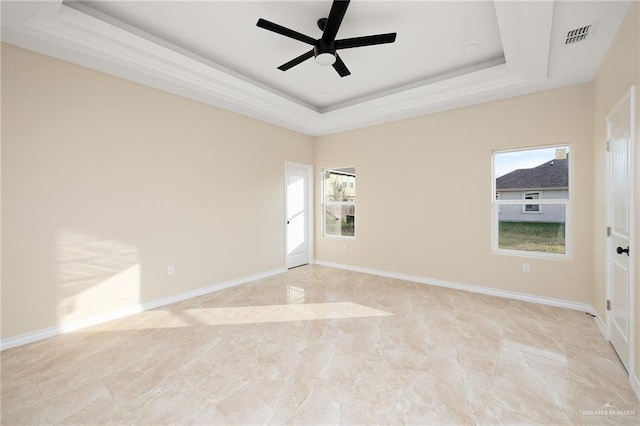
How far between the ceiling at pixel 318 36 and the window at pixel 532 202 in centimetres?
89

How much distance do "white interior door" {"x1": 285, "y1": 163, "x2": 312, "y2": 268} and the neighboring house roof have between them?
3463mm

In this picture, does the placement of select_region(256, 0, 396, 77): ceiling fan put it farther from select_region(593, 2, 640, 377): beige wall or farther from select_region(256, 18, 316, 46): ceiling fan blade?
select_region(593, 2, 640, 377): beige wall

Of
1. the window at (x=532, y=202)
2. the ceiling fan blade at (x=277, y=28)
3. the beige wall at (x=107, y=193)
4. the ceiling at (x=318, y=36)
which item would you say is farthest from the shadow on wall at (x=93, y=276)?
the window at (x=532, y=202)

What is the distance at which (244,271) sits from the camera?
4.49m

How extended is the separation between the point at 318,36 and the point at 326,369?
10.6ft

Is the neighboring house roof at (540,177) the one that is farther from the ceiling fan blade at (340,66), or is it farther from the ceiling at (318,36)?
the ceiling fan blade at (340,66)

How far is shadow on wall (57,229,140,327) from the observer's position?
2.75 m

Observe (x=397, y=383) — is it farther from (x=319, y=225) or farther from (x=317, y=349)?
(x=319, y=225)

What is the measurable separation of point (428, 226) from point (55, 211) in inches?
184

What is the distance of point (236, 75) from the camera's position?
147 inches

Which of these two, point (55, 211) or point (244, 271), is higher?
point (55, 211)

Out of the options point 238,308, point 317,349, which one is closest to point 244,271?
point 238,308

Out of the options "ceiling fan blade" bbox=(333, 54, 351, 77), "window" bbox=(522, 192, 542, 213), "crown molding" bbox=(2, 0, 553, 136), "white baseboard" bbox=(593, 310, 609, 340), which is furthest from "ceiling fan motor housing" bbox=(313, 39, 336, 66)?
"white baseboard" bbox=(593, 310, 609, 340)

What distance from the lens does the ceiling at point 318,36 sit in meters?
2.31
